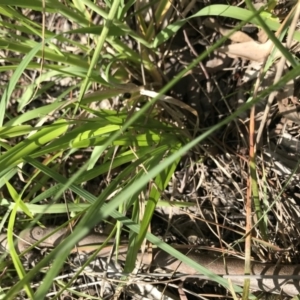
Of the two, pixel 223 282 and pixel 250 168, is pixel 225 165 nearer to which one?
pixel 250 168

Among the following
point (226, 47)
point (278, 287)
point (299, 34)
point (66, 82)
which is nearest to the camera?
point (299, 34)

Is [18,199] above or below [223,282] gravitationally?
above

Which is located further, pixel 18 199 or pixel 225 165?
pixel 225 165

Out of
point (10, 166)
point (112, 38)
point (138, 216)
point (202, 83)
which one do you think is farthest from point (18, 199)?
point (202, 83)

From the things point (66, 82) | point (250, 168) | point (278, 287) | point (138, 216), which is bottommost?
point (278, 287)

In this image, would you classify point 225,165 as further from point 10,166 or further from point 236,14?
point 10,166

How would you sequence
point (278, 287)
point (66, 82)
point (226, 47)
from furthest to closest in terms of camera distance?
point (66, 82)
point (226, 47)
point (278, 287)

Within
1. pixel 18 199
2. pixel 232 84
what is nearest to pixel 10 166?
pixel 18 199
